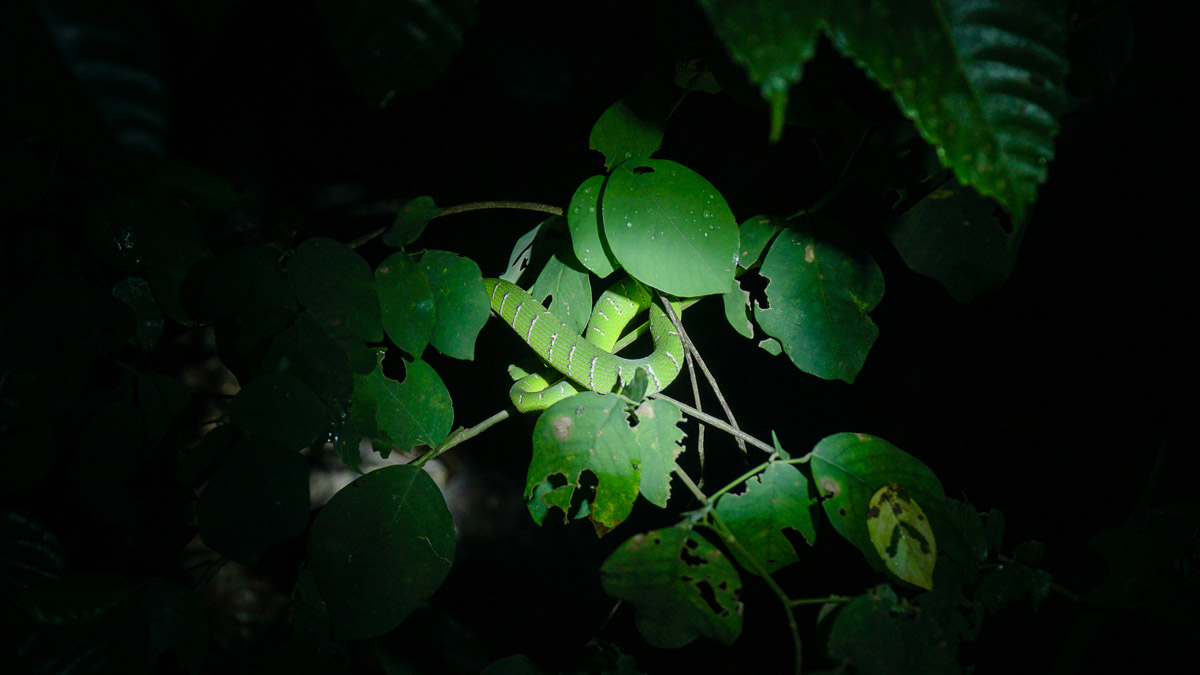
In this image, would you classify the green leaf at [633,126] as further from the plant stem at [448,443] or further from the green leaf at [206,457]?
the green leaf at [206,457]

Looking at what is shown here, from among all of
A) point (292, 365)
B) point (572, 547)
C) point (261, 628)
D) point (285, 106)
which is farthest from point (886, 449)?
point (261, 628)

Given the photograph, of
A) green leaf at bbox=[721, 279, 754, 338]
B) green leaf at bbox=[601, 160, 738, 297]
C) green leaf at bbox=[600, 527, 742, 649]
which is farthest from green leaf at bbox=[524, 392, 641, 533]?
green leaf at bbox=[721, 279, 754, 338]

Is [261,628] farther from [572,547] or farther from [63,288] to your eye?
[63,288]

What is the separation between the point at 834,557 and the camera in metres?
1.90

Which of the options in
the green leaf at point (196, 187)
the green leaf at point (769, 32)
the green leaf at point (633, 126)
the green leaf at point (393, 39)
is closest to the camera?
the green leaf at point (769, 32)

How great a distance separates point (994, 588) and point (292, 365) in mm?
1189

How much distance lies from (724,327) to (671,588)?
1.35 m

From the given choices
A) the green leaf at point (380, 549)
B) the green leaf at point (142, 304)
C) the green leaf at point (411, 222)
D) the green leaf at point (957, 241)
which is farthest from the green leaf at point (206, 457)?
the green leaf at point (957, 241)

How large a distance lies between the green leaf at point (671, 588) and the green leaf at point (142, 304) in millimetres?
848

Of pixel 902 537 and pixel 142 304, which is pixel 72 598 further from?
pixel 902 537

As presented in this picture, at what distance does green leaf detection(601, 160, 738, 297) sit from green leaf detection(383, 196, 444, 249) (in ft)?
1.11

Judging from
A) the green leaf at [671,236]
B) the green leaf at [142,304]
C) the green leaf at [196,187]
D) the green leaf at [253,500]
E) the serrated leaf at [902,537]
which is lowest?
the serrated leaf at [902,537]

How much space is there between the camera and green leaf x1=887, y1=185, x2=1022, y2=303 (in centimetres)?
85

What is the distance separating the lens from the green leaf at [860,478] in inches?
29.6
